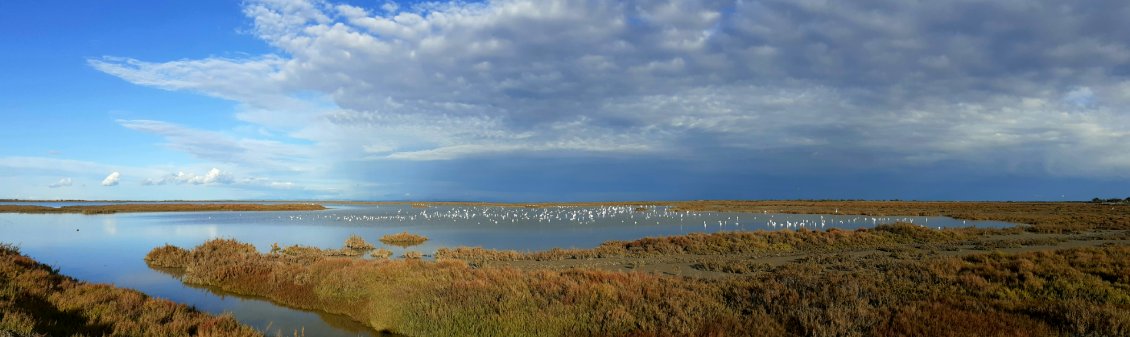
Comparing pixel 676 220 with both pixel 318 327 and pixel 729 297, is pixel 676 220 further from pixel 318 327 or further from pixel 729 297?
pixel 318 327

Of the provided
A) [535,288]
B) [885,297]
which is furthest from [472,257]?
[885,297]

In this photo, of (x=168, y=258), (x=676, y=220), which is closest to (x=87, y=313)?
(x=168, y=258)

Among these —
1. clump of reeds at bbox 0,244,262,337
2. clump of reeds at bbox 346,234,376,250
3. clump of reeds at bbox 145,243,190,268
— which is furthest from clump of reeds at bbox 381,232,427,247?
clump of reeds at bbox 0,244,262,337

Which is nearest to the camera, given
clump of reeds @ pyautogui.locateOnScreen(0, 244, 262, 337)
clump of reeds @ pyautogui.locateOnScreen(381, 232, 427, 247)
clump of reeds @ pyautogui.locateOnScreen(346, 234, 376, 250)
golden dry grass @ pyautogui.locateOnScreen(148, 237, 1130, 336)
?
golden dry grass @ pyautogui.locateOnScreen(148, 237, 1130, 336)

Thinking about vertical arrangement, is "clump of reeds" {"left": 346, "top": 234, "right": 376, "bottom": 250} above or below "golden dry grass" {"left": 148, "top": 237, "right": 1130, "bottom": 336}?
below

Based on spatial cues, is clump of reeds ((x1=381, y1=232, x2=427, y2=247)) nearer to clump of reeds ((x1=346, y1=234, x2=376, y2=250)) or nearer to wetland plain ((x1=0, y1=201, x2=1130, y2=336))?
clump of reeds ((x1=346, y1=234, x2=376, y2=250))

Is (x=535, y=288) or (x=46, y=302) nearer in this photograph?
(x=46, y=302)

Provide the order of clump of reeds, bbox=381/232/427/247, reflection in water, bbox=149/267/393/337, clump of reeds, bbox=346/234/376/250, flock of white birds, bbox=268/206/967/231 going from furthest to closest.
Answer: flock of white birds, bbox=268/206/967/231 → clump of reeds, bbox=381/232/427/247 → clump of reeds, bbox=346/234/376/250 → reflection in water, bbox=149/267/393/337

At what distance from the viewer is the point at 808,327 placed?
354 inches

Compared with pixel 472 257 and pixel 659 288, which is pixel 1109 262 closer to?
pixel 659 288

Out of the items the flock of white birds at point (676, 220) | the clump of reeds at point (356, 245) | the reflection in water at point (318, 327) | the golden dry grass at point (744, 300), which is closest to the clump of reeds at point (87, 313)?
the reflection in water at point (318, 327)

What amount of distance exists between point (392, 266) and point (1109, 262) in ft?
71.5

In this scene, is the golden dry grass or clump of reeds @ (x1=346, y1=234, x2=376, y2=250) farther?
clump of reeds @ (x1=346, y1=234, x2=376, y2=250)

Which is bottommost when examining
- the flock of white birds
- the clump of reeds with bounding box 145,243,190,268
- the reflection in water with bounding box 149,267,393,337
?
the reflection in water with bounding box 149,267,393,337
